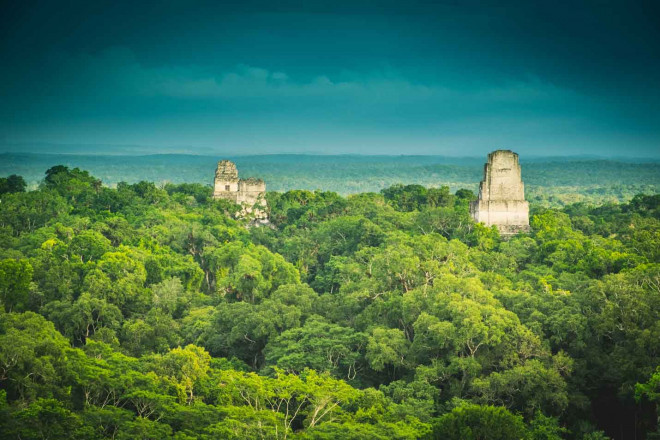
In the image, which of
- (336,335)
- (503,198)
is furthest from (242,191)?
(336,335)

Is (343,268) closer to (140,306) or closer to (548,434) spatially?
(140,306)

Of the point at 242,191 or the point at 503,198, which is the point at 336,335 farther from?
the point at 242,191

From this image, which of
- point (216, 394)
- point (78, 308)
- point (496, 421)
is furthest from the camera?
point (78, 308)

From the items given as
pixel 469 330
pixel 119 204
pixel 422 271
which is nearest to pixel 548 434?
pixel 469 330

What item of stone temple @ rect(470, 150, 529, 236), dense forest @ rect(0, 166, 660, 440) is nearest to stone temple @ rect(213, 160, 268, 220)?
dense forest @ rect(0, 166, 660, 440)

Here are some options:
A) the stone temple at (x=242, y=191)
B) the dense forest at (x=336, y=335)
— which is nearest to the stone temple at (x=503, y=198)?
the dense forest at (x=336, y=335)

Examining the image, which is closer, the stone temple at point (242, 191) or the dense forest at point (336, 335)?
the dense forest at point (336, 335)

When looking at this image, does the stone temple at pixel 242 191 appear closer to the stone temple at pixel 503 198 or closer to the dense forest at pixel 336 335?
the dense forest at pixel 336 335
